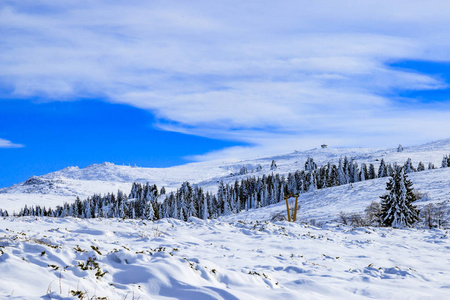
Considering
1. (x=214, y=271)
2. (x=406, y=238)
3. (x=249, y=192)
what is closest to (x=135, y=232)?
(x=214, y=271)

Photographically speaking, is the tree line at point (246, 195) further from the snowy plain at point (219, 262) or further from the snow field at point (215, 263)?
the snow field at point (215, 263)

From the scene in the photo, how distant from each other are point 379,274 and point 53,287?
887 cm

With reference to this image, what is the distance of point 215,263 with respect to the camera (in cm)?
980

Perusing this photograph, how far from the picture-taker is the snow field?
6.33 metres

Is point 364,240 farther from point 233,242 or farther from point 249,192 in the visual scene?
point 249,192

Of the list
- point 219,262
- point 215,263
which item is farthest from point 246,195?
point 215,263

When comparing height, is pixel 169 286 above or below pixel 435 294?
above

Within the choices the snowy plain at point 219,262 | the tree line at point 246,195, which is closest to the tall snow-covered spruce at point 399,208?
the snowy plain at point 219,262

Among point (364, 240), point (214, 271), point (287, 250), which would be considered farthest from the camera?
point (364, 240)

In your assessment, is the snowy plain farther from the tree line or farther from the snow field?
the tree line

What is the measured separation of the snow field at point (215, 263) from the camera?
20.8ft

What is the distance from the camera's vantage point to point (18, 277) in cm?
596

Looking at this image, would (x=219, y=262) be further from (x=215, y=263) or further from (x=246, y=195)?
(x=246, y=195)

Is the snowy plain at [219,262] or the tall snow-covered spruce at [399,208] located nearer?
the snowy plain at [219,262]
